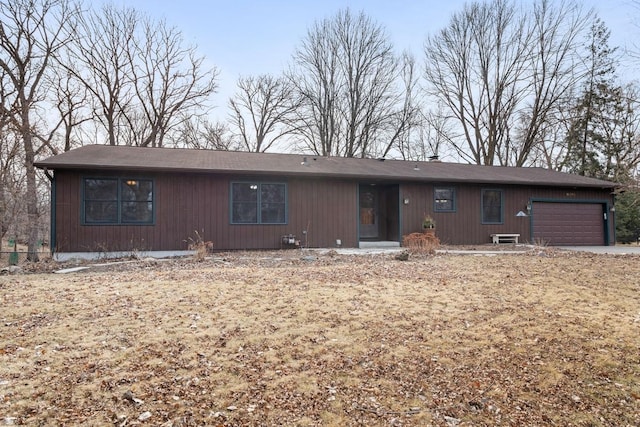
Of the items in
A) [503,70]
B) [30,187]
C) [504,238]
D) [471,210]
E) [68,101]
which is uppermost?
[503,70]

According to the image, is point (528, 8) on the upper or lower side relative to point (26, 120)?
upper

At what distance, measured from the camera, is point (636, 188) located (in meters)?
11.4

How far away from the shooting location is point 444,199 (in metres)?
13.6

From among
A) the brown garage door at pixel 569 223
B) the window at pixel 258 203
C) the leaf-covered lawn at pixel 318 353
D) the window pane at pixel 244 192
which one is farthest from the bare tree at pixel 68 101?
the brown garage door at pixel 569 223

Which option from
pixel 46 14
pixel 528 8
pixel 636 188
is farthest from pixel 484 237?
pixel 46 14

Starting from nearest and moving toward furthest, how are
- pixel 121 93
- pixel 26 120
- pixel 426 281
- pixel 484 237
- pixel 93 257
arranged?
1. pixel 426 281
2. pixel 93 257
3. pixel 26 120
4. pixel 484 237
5. pixel 121 93

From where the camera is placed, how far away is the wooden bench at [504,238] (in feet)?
45.4

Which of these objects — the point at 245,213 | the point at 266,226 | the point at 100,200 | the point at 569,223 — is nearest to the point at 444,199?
the point at 569,223

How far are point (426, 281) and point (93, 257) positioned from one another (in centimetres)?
840

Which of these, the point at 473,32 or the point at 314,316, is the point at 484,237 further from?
the point at 473,32

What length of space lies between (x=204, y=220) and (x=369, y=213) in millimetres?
6028

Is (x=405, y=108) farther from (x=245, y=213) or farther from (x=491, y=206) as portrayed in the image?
(x=245, y=213)

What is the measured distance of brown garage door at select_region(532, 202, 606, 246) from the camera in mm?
14508

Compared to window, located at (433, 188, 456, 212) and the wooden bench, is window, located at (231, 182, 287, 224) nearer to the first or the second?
window, located at (433, 188, 456, 212)
